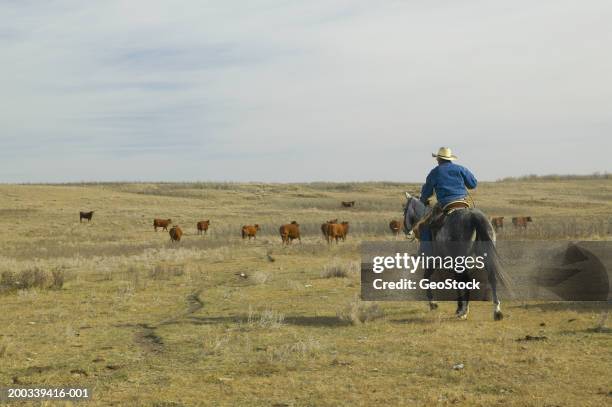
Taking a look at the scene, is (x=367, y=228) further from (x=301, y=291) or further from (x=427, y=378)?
(x=427, y=378)

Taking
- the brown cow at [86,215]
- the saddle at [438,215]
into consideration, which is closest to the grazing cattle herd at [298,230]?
the brown cow at [86,215]

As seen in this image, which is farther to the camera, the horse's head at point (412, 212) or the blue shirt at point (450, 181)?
the horse's head at point (412, 212)

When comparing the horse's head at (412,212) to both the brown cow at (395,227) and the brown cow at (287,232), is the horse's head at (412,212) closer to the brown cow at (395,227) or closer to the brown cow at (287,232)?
the brown cow at (287,232)

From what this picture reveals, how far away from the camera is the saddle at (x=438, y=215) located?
38.1ft

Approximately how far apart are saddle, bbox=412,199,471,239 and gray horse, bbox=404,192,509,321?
0.12 metres

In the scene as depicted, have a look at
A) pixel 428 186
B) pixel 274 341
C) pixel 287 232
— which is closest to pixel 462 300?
pixel 428 186

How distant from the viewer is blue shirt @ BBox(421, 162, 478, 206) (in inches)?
460

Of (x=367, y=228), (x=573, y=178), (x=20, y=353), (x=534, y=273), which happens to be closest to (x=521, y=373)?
(x=20, y=353)

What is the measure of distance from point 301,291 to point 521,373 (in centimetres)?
855

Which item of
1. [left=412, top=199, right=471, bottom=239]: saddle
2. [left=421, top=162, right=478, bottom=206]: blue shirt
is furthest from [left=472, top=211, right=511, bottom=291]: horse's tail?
[left=421, top=162, right=478, bottom=206]: blue shirt

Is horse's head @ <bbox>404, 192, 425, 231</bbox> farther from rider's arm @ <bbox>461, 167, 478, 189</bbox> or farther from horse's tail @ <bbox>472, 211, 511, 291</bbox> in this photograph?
horse's tail @ <bbox>472, 211, 511, 291</bbox>

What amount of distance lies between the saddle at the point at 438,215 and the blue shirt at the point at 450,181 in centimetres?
10

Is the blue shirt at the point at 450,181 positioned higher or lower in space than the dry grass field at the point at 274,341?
higher

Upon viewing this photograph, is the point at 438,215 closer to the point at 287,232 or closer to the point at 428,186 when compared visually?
the point at 428,186
